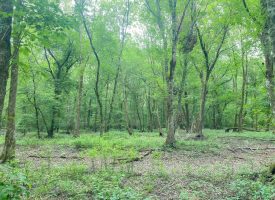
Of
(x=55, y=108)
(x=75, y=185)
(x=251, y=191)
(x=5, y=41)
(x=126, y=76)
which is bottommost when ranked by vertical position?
(x=75, y=185)

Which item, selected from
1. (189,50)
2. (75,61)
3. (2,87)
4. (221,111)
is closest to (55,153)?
(2,87)

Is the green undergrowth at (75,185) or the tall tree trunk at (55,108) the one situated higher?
the tall tree trunk at (55,108)

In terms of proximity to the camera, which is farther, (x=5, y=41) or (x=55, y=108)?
(x=55, y=108)

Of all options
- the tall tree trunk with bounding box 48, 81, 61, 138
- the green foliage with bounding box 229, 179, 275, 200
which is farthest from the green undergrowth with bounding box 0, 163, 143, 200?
the tall tree trunk with bounding box 48, 81, 61, 138

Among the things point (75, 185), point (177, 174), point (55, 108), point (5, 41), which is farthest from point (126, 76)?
point (5, 41)

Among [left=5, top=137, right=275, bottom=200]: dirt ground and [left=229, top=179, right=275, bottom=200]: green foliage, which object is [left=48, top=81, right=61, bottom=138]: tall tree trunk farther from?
[left=229, top=179, right=275, bottom=200]: green foliage

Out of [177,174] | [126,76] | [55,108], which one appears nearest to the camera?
[177,174]

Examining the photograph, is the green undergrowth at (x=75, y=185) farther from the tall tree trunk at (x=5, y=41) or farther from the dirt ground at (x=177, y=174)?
the tall tree trunk at (x=5, y=41)

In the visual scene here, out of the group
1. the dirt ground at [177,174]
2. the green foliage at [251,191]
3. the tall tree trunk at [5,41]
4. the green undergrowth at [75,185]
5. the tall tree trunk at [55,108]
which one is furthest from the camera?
the tall tree trunk at [55,108]

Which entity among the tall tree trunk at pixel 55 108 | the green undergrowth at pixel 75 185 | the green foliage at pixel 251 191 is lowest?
the green undergrowth at pixel 75 185

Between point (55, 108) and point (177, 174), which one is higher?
point (55, 108)

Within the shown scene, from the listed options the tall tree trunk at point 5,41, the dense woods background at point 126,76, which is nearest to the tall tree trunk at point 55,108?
the dense woods background at point 126,76

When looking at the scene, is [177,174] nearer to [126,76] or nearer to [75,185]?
[75,185]

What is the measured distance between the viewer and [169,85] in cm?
1230
